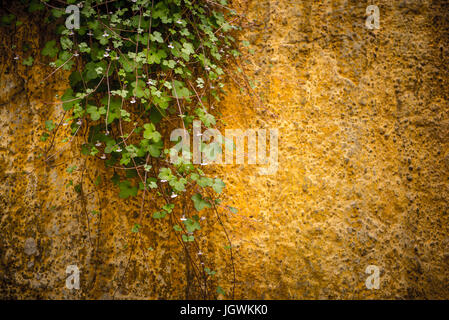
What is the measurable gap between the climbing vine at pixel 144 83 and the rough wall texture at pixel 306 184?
0.15m

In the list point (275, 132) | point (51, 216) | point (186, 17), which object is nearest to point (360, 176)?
point (275, 132)

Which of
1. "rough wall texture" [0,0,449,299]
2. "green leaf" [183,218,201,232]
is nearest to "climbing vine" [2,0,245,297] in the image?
"green leaf" [183,218,201,232]

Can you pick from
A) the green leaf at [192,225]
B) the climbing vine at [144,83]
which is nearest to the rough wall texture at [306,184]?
the climbing vine at [144,83]

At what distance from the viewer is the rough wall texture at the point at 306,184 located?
155 centimetres

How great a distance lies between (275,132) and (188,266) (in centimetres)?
91

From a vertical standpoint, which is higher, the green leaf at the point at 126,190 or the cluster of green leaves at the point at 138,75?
the cluster of green leaves at the point at 138,75

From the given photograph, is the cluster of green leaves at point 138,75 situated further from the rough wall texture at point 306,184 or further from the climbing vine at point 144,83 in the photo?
the rough wall texture at point 306,184

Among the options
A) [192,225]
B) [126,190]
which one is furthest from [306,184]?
[126,190]

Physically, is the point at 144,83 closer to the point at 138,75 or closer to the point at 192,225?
the point at 138,75

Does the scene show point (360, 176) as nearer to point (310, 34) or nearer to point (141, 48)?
point (310, 34)

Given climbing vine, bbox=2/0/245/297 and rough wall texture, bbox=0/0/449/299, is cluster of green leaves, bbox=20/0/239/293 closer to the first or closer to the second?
climbing vine, bbox=2/0/245/297

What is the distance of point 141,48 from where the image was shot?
57.6 inches

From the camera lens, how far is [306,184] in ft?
5.24

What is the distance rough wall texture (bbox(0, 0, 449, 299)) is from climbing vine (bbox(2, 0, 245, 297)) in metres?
0.15
